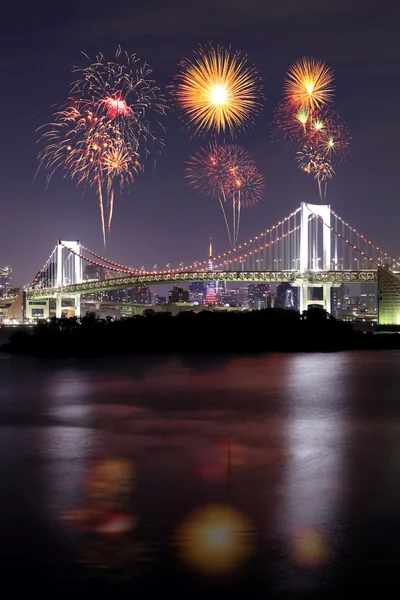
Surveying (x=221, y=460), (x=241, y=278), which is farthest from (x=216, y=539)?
(x=241, y=278)

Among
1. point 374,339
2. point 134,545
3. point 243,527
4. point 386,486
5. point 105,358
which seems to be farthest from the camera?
point 374,339

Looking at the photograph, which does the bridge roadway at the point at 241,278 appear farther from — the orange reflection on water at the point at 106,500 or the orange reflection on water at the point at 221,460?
the orange reflection on water at the point at 106,500

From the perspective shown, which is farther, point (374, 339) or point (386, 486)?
point (374, 339)

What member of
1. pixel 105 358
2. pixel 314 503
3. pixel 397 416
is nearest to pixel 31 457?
pixel 314 503

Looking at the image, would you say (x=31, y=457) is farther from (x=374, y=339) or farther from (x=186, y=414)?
(x=374, y=339)

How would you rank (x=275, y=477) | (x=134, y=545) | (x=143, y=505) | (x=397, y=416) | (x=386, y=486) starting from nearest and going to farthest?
(x=134, y=545) < (x=143, y=505) < (x=386, y=486) < (x=275, y=477) < (x=397, y=416)

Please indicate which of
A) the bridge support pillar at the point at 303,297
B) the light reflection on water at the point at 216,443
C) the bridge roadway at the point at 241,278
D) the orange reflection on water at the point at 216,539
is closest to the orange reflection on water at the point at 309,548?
the light reflection on water at the point at 216,443

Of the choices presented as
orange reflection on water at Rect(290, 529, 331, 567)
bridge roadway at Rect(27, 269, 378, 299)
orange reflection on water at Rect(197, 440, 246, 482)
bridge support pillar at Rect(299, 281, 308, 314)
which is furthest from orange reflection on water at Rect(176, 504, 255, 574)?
bridge roadway at Rect(27, 269, 378, 299)
